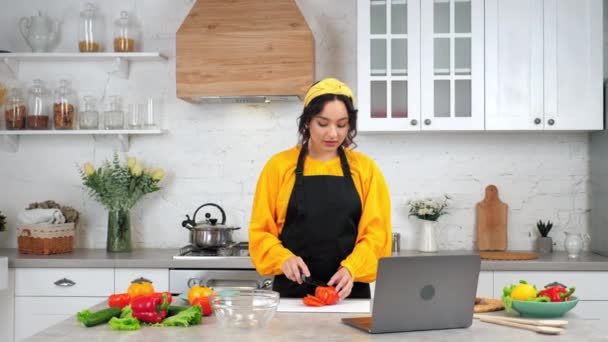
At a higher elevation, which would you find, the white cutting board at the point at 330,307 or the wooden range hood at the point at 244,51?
the wooden range hood at the point at 244,51

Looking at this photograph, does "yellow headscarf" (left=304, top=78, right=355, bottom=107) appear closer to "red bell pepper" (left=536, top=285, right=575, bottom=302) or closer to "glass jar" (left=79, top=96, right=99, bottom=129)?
"red bell pepper" (left=536, top=285, right=575, bottom=302)

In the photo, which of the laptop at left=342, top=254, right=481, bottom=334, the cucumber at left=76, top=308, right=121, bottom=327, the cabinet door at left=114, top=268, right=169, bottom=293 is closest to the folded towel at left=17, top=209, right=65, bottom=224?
the cabinet door at left=114, top=268, right=169, bottom=293

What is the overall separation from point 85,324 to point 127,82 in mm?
2841

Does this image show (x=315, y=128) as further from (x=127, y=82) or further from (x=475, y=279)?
(x=127, y=82)

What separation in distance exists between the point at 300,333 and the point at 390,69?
8.27ft

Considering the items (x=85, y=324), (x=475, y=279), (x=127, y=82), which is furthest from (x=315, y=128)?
(x=127, y=82)

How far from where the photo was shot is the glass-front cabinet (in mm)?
4438

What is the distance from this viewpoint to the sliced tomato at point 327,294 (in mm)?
2645

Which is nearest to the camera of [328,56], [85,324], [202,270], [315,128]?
[85,324]

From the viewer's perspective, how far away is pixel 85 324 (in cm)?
229

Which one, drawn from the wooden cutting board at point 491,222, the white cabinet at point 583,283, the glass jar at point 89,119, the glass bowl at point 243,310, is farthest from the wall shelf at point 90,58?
the glass bowl at point 243,310

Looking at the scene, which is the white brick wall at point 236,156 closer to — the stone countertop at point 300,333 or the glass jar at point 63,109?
the glass jar at point 63,109

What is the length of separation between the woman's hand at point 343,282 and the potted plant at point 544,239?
2226mm

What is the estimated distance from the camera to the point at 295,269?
9.14ft
